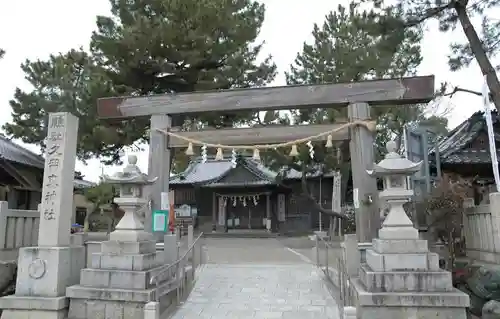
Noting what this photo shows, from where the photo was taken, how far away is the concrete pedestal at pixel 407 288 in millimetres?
6070

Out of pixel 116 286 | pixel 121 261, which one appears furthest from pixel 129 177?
pixel 116 286

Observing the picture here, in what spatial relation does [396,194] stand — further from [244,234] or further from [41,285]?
[244,234]

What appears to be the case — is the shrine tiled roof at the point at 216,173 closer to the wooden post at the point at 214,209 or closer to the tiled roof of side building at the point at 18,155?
the wooden post at the point at 214,209

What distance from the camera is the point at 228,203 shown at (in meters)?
29.5

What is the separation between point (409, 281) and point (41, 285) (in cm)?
684

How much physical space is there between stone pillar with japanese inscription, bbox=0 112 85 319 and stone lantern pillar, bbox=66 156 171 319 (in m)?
0.39

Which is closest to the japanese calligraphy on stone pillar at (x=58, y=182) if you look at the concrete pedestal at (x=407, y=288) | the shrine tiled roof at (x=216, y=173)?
the concrete pedestal at (x=407, y=288)

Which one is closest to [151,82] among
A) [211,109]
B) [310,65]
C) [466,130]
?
[211,109]

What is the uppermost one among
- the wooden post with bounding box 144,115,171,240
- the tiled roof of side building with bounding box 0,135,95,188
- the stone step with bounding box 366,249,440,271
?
the tiled roof of side building with bounding box 0,135,95,188

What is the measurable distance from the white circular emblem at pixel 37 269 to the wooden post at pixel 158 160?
2.76 metres

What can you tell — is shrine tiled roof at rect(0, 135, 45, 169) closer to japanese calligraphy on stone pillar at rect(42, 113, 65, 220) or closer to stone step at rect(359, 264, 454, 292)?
japanese calligraphy on stone pillar at rect(42, 113, 65, 220)

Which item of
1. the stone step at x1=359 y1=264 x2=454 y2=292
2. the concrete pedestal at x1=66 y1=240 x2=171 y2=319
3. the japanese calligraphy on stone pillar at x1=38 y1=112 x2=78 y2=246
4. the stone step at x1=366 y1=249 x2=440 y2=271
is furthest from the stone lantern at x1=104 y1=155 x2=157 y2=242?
the stone step at x1=366 y1=249 x2=440 y2=271

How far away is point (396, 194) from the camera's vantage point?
6988 millimetres

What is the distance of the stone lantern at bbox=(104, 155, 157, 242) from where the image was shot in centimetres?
753
